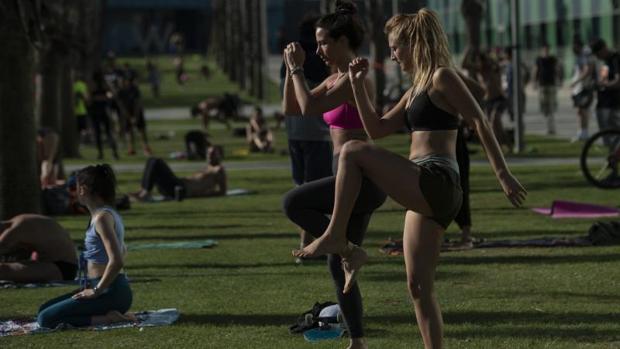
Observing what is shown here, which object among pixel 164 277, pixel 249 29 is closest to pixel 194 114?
pixel 249 29

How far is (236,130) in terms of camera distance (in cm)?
3934

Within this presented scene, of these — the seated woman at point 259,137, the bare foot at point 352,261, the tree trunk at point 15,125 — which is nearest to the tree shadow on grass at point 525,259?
the tree trunk at point 15,125

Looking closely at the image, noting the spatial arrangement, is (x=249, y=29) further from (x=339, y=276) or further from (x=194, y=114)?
(x=339, y=276)

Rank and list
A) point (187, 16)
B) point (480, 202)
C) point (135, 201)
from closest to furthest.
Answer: point (480, 202) < point (135, 201) < point (187, 16)

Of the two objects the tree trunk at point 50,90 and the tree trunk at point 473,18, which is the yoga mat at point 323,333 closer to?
the tree trunk at point 50,90

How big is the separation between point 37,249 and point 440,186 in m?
5.66

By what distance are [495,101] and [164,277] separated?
1649 centimetres

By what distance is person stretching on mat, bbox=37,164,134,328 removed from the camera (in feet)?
30.7

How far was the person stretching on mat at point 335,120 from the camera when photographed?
779cm

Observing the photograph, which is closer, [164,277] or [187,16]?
[164,277]

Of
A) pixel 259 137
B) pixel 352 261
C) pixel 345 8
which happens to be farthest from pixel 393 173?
pixel 259 137

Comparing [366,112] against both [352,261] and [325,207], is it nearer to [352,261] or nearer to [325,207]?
[325,207]

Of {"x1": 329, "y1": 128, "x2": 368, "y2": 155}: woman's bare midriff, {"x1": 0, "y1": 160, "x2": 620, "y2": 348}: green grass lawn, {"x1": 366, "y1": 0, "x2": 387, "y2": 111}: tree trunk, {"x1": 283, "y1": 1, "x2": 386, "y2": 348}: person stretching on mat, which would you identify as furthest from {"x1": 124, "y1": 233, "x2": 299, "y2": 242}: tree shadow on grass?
{"x1": 366, "y1": 0, "x2": 387, "y2": 111}: tree trunk

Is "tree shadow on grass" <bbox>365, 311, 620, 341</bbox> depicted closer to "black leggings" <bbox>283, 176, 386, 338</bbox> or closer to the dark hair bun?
"black leggings" <bbox>283, 176, 386, 338</bbox>
